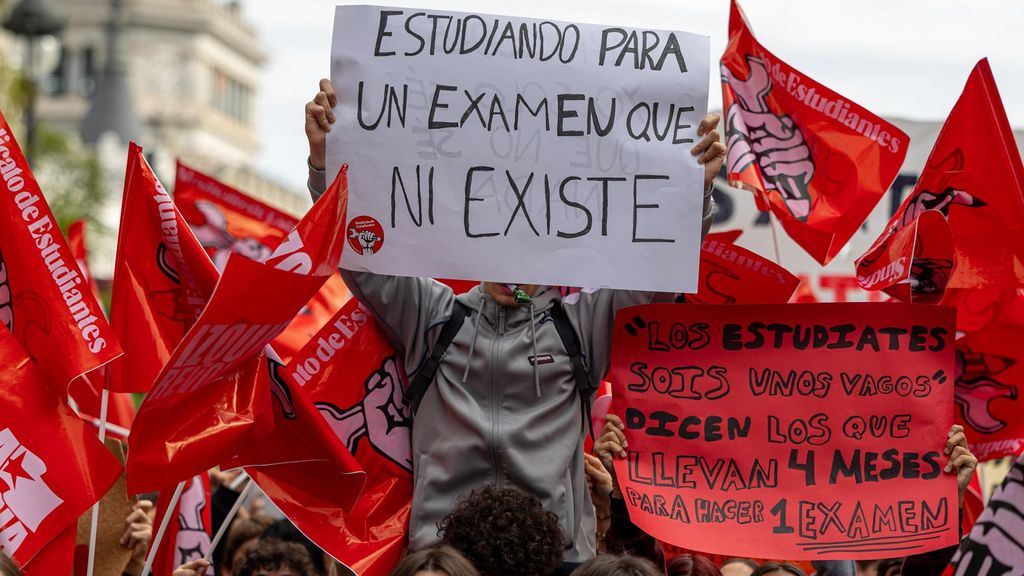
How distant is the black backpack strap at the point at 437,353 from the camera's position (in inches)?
193

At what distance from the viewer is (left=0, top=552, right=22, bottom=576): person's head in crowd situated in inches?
167

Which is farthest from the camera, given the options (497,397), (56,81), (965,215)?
(56,81)

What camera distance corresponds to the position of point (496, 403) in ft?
16.0

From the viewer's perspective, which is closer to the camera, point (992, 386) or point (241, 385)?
point (241, 385)

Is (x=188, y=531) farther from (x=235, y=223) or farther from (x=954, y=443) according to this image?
(x=235, y=223)

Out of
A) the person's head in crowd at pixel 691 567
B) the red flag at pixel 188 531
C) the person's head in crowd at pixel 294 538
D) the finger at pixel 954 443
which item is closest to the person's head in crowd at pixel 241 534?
the person's head in crowd at pixel 294 538

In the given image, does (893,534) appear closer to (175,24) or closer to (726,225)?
(726,225)

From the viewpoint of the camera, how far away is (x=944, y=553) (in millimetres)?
4887

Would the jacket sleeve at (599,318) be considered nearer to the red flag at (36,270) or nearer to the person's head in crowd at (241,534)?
the red flag at (36,270)

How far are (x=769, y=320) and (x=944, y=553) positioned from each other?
0.83 m

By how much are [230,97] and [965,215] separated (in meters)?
107

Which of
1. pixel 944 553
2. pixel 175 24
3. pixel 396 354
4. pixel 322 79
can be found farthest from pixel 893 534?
pixel 175 24

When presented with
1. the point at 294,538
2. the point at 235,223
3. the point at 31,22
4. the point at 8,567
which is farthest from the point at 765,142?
the point at 31,22

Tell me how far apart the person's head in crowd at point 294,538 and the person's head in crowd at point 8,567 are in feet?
7.71
